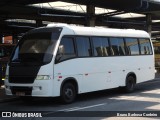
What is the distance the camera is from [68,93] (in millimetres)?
14758

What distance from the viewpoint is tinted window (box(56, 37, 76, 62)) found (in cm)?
1444

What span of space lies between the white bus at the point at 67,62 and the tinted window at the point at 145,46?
158 centimetres

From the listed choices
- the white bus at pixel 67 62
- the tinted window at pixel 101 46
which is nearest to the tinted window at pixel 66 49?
the white bus at pixel 67 62

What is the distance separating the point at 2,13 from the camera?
35.8m

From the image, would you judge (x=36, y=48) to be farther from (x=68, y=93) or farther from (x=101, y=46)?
(x=101, y=46)

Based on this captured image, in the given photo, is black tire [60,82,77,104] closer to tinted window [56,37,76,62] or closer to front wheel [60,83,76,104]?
front wheel [60,83,76,104]

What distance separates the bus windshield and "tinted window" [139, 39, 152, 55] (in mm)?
6338

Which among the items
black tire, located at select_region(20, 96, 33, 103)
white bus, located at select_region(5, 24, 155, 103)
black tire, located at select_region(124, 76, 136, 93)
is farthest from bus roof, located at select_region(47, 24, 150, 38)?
black tire, located at select_region(20, 96, 33, 103)

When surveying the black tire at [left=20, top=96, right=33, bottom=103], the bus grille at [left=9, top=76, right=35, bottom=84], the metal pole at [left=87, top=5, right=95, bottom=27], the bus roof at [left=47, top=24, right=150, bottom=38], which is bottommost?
the black tire at [left=20, top=96, right=33, bottom=103]

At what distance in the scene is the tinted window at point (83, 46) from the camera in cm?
1554

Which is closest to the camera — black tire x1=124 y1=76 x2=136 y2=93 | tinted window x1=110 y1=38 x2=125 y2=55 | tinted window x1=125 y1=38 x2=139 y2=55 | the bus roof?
the bus roof

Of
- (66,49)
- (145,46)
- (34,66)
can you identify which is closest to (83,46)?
(66,49)

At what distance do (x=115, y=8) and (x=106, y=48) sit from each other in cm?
1415

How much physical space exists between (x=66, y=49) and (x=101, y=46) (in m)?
2.50
